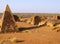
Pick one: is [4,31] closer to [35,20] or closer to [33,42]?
[33,42]

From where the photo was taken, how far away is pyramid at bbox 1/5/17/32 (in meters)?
19.0

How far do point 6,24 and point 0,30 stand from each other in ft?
2.56

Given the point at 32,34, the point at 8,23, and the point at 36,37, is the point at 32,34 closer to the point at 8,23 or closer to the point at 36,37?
the point at 36,37

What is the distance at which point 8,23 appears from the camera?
19250 millimetres

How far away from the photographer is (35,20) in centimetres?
2948

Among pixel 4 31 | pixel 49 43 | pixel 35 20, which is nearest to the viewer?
pixel 49 43

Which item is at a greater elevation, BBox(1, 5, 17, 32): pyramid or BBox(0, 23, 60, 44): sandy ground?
BBox(1, 5, 17, 32): pyramid

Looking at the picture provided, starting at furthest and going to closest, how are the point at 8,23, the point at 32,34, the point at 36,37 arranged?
1. the point at 8,23
2. the point at 32,34
3. the point at 36,37

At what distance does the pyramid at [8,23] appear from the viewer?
62.4ft

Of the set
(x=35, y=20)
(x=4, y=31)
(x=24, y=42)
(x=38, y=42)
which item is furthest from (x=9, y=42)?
(x=35, y=20)

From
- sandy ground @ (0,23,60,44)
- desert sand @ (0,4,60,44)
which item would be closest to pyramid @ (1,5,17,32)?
desert sand @ (0,4,60,44)

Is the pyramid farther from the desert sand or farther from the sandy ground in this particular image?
the sandy ground

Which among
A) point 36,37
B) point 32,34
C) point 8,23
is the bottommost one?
point 32,34

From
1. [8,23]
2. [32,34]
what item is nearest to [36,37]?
[32,34]
